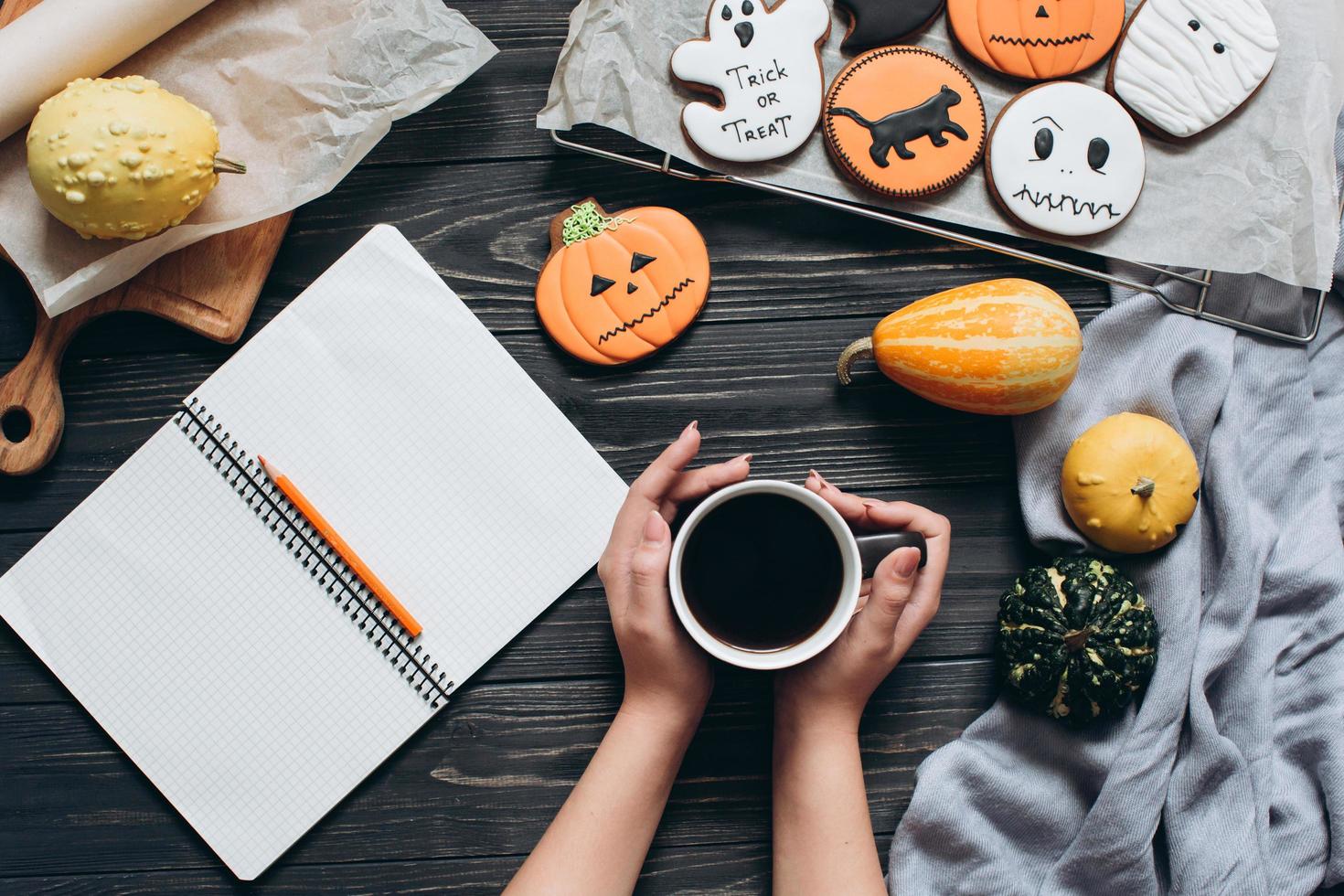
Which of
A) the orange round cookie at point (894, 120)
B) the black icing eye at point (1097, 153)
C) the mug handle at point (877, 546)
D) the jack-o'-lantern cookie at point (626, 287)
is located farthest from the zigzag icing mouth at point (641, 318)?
the black icing eye at point (1097, 153)

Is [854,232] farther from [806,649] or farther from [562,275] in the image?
[806,649]

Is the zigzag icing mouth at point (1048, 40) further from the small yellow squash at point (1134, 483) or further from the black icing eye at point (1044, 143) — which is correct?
the small yellow squash at point (1134, 483)

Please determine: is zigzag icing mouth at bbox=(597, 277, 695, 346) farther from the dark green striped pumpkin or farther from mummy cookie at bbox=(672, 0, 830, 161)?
the dark green striped pumpkin

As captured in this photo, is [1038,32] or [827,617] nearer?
[827,617]

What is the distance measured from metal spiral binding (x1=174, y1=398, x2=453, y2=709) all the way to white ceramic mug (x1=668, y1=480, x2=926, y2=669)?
350 millimetres

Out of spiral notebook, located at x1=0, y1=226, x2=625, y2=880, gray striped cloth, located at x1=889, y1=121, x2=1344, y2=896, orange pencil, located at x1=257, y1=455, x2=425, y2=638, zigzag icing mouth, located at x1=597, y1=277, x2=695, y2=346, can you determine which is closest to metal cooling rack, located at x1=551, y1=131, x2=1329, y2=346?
gray striped cloth, located at x1=889, y1=121, x2=1344, y2=896

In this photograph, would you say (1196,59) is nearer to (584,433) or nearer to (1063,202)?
(1063,202)

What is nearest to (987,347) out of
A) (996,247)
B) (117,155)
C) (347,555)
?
(996,247)

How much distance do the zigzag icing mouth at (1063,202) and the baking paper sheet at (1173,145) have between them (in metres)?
0.03

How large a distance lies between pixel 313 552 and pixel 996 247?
791mm

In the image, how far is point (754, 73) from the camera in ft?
2.89

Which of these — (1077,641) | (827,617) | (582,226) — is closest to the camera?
(827,617)

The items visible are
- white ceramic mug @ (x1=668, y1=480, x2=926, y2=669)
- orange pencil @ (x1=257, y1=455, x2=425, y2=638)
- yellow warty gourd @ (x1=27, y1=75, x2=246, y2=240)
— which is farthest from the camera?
orange pencil @ (x1=257, y1=455, x2=425, y2=638)

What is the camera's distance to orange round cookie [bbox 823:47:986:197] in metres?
0.88
